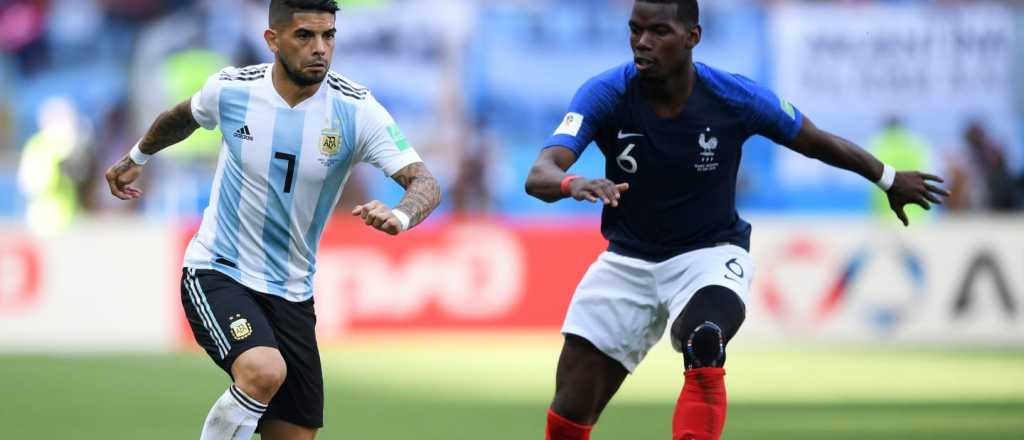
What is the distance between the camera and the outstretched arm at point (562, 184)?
6664mm

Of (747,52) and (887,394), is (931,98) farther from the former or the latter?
(887,394)

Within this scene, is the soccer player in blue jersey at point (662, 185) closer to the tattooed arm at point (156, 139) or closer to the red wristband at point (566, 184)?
the red wristband at point (566, 184)

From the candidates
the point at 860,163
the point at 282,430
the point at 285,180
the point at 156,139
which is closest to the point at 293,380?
the point at 282,430

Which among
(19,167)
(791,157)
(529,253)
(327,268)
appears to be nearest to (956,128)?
(791,157)

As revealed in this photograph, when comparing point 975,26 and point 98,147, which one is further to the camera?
point 975,26

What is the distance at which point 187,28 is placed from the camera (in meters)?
23.6

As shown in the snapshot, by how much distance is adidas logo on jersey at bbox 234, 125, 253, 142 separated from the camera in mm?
7133

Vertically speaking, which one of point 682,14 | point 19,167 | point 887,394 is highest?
point 682,14

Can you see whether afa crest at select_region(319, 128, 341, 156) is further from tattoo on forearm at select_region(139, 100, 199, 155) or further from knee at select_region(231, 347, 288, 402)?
knee at select_region(231, 347, 288, 402)

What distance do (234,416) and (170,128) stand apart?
1415 mm

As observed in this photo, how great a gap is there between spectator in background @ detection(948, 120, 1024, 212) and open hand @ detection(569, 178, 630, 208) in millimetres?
15717

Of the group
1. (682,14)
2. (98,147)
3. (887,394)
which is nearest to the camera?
(682,14)

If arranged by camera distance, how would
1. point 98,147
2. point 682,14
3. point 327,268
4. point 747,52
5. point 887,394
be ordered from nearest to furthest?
1. point 682,14
2. point 887,394
3. point 327,268
4. point 98,147
5. point 747,52

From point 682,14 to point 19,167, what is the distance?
1746 centimetres
